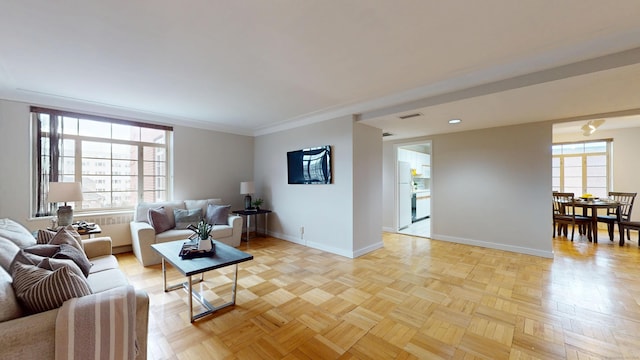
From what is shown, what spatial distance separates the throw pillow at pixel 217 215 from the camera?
14.2 feet

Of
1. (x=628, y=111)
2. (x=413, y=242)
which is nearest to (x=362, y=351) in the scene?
(x=413, y=242)

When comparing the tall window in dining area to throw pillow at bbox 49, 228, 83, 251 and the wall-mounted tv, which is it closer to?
the wall-mounted tv

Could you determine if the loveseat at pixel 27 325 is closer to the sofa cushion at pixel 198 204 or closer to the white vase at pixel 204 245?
the white vase at pixel 204 245

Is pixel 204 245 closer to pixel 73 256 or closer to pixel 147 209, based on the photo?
pixel 73 256

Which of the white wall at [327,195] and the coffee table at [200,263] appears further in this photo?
the white wall at [327,195]

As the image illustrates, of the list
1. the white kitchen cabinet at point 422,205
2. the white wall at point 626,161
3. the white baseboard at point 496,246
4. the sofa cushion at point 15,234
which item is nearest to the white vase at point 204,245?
the sofa cushion at point 15,234

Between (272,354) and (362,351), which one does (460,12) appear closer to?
(362,351)

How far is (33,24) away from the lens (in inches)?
71.1

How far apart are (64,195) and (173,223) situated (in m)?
1.42

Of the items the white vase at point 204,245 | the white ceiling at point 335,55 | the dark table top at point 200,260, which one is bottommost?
the dark table top at point 200,260

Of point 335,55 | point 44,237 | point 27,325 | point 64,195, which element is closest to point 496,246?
point 335,55

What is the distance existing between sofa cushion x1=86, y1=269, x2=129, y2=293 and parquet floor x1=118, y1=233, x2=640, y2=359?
459 millimetres

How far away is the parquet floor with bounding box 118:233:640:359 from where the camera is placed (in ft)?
5.89

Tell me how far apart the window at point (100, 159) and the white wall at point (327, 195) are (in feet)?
6.85
